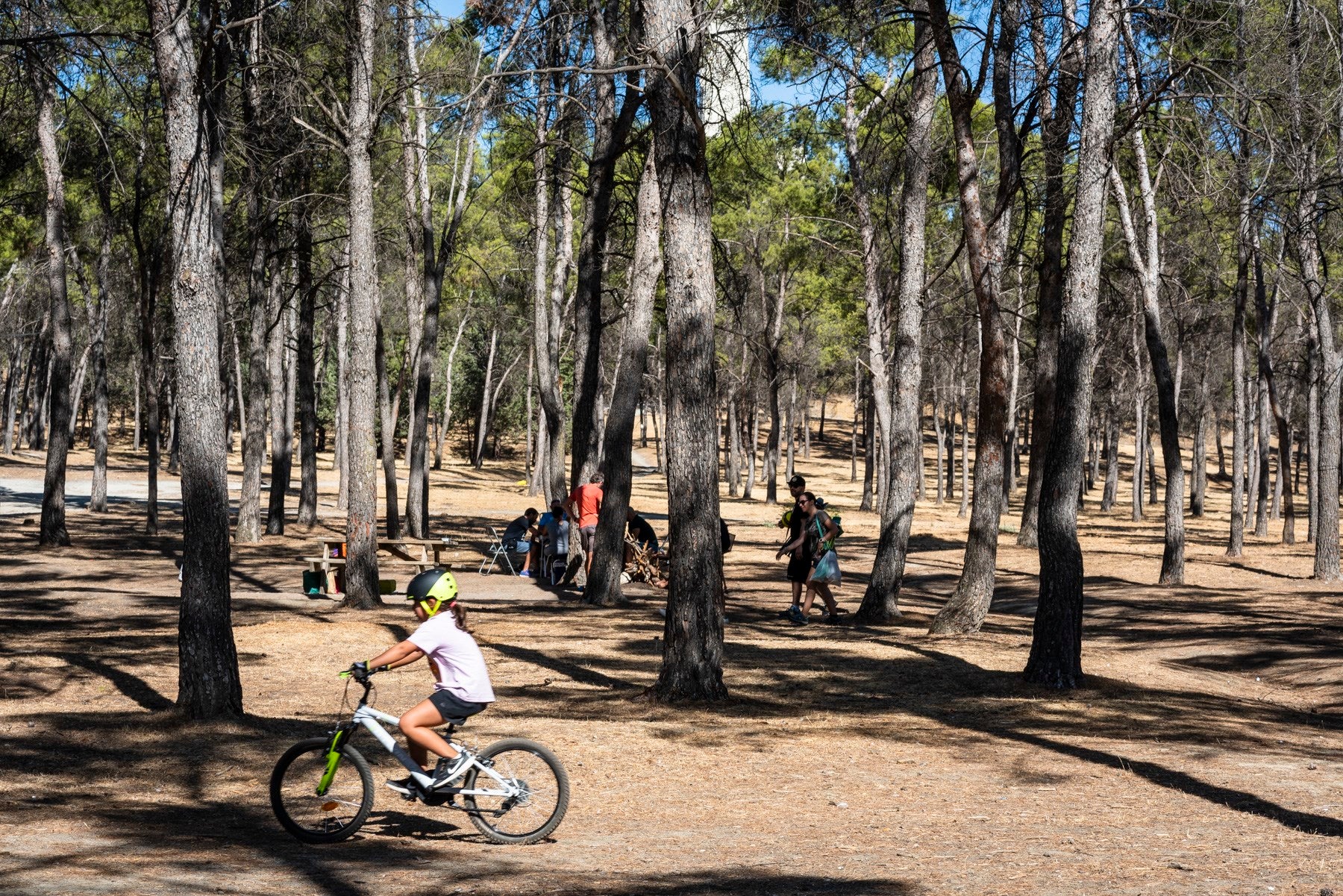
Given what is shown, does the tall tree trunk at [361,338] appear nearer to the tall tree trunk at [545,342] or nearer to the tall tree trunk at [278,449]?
the tall tree trunk at [545,342]

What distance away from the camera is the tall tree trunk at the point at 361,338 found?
611 inches

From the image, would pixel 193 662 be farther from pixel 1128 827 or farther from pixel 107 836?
pixel 1128 827

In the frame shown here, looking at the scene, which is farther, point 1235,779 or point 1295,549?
point 1295,549

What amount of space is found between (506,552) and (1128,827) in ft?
51.8

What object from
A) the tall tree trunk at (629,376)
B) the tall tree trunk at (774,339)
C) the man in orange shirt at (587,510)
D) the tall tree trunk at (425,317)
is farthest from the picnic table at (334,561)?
the tall tree trunk at (774,339)

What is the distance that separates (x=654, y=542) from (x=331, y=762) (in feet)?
46.1

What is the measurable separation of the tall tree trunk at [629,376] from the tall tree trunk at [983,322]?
160 inches

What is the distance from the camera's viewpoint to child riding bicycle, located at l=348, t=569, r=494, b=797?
6.33 metres

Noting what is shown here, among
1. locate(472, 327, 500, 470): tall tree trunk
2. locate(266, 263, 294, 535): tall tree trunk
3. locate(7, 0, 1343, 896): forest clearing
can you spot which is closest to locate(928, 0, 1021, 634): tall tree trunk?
locate(7, 0, 1343, 896): forest clearing

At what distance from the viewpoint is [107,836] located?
6.24 metres

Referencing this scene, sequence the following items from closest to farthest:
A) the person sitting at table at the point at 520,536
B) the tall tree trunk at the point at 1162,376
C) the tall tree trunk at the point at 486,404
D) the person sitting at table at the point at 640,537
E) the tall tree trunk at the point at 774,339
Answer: the person sitting at table at the point at 640,537
the tall tree trunk at the point at 1162,376
the person sitting at table at the point at 520,536
the tall tree trunk at the point at 774,339
the tall tree trunk at the point at 486,404

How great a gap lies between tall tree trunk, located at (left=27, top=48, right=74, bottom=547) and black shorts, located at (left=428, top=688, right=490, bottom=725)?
1735 centimetres

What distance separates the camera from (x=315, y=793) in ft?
21.2

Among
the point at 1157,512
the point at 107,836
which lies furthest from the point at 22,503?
the point at 1157,512
